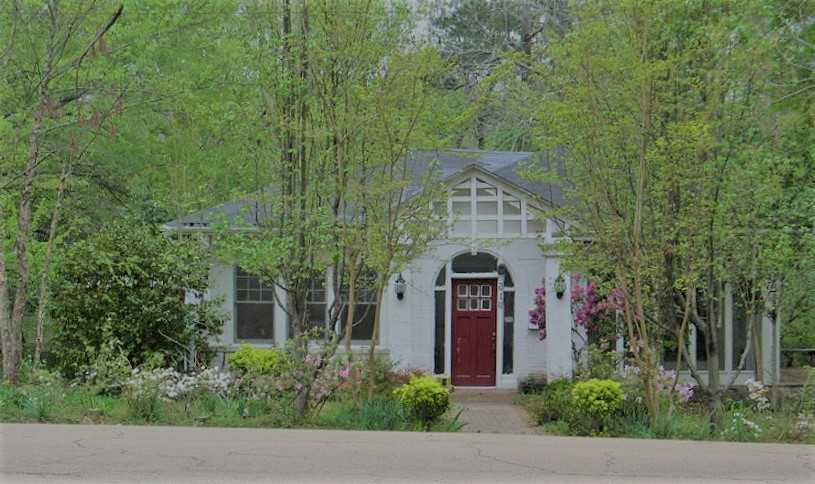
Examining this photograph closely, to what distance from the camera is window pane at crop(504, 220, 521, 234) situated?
17578 mm

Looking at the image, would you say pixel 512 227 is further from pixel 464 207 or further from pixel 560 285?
pixel 560 285

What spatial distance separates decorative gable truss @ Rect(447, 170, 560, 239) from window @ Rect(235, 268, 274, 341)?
160 inches

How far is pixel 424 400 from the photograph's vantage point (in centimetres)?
1157

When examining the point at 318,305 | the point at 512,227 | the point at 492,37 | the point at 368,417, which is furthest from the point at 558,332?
the point at 492,37

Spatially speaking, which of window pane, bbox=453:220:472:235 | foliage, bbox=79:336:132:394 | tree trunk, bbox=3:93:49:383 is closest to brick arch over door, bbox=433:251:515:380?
window pane, bbox=453:220:472:235

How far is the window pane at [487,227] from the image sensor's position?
17.5 metres

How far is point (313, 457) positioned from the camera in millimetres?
8922

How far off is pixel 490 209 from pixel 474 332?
251cm

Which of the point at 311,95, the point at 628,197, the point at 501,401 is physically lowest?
the point at 501,401

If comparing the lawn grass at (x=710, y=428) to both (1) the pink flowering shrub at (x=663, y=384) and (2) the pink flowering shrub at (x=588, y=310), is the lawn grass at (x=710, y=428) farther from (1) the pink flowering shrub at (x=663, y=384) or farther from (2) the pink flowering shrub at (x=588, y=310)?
(2) the pink flowering shrub at (x=588, y=310)

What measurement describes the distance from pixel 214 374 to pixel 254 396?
1036mm

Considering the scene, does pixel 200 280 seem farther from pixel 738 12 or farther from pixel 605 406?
pixel 738 12

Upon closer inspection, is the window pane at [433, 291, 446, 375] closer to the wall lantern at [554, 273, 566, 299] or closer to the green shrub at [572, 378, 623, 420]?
the wall lantern at [554, 273, 566, 299]

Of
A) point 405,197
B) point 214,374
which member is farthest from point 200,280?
point 405,197
